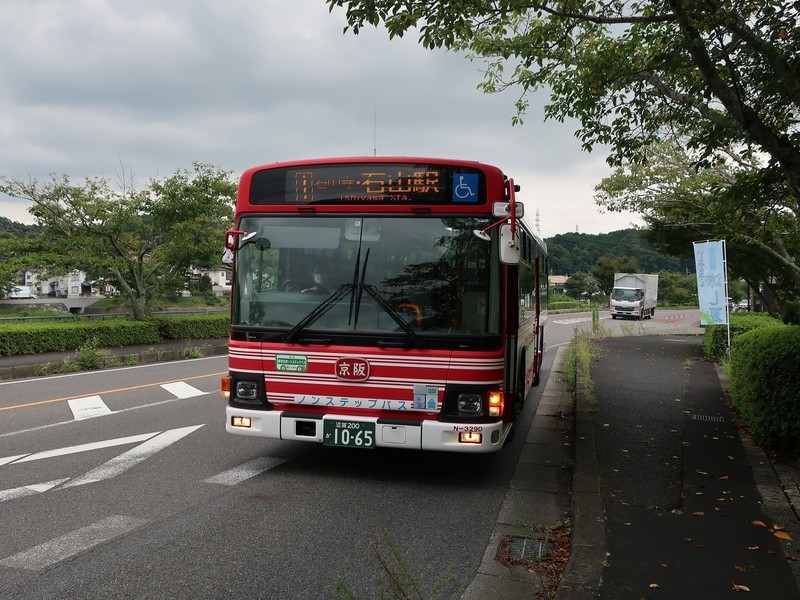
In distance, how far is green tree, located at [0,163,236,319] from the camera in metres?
18.5

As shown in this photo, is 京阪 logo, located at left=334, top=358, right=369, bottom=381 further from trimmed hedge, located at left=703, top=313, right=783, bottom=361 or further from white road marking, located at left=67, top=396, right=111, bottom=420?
trimmed hedge, located at left=703, top=313, right=783, bottom=361

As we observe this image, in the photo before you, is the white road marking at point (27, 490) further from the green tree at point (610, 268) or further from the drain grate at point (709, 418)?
the green tree at point (610, 268)

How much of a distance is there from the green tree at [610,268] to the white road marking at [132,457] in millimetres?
70714

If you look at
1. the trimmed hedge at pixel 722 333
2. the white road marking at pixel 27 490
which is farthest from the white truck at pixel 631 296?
the white road marking at pixel 27 490

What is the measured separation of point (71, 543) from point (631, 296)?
4523cm

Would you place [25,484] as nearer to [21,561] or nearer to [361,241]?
[21,561]

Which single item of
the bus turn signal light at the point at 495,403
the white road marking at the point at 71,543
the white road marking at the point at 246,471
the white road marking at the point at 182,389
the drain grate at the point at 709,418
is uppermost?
the bus turn signal light at the point at 495,403

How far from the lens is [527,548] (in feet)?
14.4

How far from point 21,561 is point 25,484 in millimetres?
1927

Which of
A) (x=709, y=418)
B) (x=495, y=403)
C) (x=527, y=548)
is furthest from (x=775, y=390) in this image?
(x=527, y=548)

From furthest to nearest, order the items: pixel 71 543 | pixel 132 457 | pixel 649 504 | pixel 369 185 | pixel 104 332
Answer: pixel 104 332 → pixel 132 457 → pixel 369 185 → pixel 649 504 → pixel 71 543

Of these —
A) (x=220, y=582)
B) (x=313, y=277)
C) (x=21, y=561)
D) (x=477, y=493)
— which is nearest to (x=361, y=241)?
(x=313, y=277)

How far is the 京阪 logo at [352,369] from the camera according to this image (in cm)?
542

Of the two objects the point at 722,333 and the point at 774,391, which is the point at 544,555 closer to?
the point at 774,391
